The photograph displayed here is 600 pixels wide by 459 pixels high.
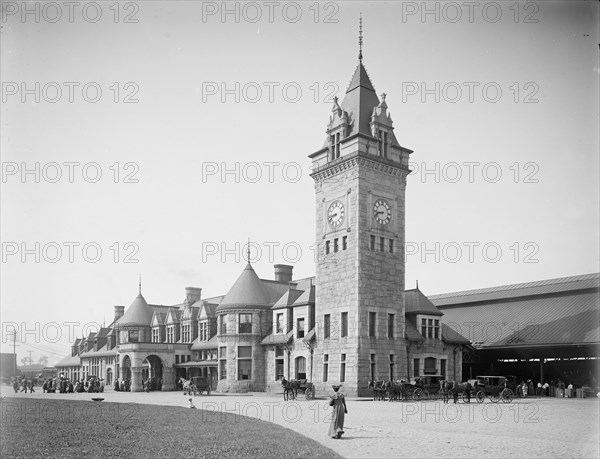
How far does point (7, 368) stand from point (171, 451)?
104m

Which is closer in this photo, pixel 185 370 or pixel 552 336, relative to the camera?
pixel 552 336

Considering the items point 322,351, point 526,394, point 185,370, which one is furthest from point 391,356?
point 185,370

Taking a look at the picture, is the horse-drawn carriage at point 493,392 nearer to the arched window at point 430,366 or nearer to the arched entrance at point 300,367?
the arched window at point 430,366

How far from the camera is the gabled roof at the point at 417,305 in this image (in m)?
45.8

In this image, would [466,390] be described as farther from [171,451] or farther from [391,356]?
[171,451]

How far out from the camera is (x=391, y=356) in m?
42.4

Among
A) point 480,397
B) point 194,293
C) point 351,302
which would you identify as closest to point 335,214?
point 351,302

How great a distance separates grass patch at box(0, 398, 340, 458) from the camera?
1548 cm

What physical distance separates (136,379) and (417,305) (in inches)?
1074

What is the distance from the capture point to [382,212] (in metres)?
43.4

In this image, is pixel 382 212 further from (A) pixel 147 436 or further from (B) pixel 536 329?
(A) pixel 147 436

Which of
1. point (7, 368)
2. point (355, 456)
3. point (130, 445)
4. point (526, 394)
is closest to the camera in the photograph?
point (355, 456)

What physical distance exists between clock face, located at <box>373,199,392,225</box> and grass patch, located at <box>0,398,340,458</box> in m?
21.1

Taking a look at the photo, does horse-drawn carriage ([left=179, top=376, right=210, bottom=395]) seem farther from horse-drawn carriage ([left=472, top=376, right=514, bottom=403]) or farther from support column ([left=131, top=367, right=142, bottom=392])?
horse-drawn carriage ([left=472, top=376, right=514, bottom=403])
